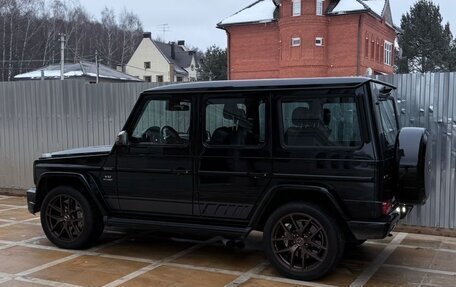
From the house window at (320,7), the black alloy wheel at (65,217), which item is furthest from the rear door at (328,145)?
the house window at (320,7)

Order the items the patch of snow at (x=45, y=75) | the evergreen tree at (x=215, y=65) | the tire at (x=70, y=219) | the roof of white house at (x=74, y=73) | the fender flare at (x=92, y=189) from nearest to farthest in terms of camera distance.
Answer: the fender flare at (x=92, y=189) → the tire at (x=70, y=219) → the patch of snow at (x=45, y=75) → the roof of white house at (x=74, y=73) → the evergreen tree at (x=215, y=65)

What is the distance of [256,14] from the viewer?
54.2 m

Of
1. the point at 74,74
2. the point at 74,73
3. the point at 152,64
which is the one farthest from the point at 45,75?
the point at 152,64

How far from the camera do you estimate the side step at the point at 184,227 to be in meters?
5.70

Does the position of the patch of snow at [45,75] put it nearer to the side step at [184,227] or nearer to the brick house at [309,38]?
the brick house at [309,38]

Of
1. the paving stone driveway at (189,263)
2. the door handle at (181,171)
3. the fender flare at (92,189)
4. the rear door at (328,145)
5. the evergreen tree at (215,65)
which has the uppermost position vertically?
the evergreen tree at (215,65)

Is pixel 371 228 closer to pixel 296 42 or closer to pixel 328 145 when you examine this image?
pixel 328 145

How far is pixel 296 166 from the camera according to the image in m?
5.39

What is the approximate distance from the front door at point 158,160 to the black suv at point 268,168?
1 cm

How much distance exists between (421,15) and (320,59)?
63.6ft

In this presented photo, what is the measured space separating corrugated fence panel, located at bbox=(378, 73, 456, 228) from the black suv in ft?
6.31

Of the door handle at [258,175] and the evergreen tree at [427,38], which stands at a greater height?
the evergreen tree at [427,38]

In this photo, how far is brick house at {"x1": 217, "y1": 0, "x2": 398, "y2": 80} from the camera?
49719mm

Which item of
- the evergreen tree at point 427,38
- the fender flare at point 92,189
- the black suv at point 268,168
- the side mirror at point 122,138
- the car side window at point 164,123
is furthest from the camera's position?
the evergreen tree at point 427,38
